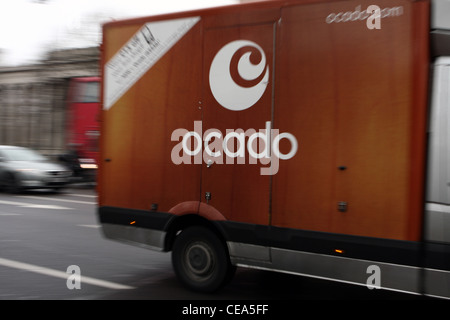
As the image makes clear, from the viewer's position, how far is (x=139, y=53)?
22.2 feet

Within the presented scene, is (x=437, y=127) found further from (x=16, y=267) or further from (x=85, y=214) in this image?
(x=85, y=214)

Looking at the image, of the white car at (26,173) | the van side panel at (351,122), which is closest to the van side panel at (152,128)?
the van side panel at (351,122)

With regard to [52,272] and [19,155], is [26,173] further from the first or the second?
[52,272]

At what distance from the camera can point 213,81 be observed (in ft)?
20.1

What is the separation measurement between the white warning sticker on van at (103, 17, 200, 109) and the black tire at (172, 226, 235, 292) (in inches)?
71.1

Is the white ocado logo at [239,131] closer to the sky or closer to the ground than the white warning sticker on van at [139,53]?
closer to the ground

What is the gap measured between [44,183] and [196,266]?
1265 centimetres

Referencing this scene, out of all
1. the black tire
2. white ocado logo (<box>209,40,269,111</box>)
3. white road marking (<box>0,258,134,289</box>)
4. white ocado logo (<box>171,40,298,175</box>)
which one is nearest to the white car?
white road marking (<box>0,258,134,289</box>)

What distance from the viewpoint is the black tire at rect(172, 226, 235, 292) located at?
6180 mm

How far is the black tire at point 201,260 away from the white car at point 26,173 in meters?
12.3

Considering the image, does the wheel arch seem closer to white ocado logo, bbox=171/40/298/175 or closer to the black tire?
the black tire

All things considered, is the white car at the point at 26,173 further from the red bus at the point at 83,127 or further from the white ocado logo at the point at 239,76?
the white ocado logo at the point at 239,76

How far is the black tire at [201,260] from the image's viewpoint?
20.3ft

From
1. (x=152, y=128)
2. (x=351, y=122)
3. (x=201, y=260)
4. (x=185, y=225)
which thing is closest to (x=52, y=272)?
→ (x=185, y=225)
